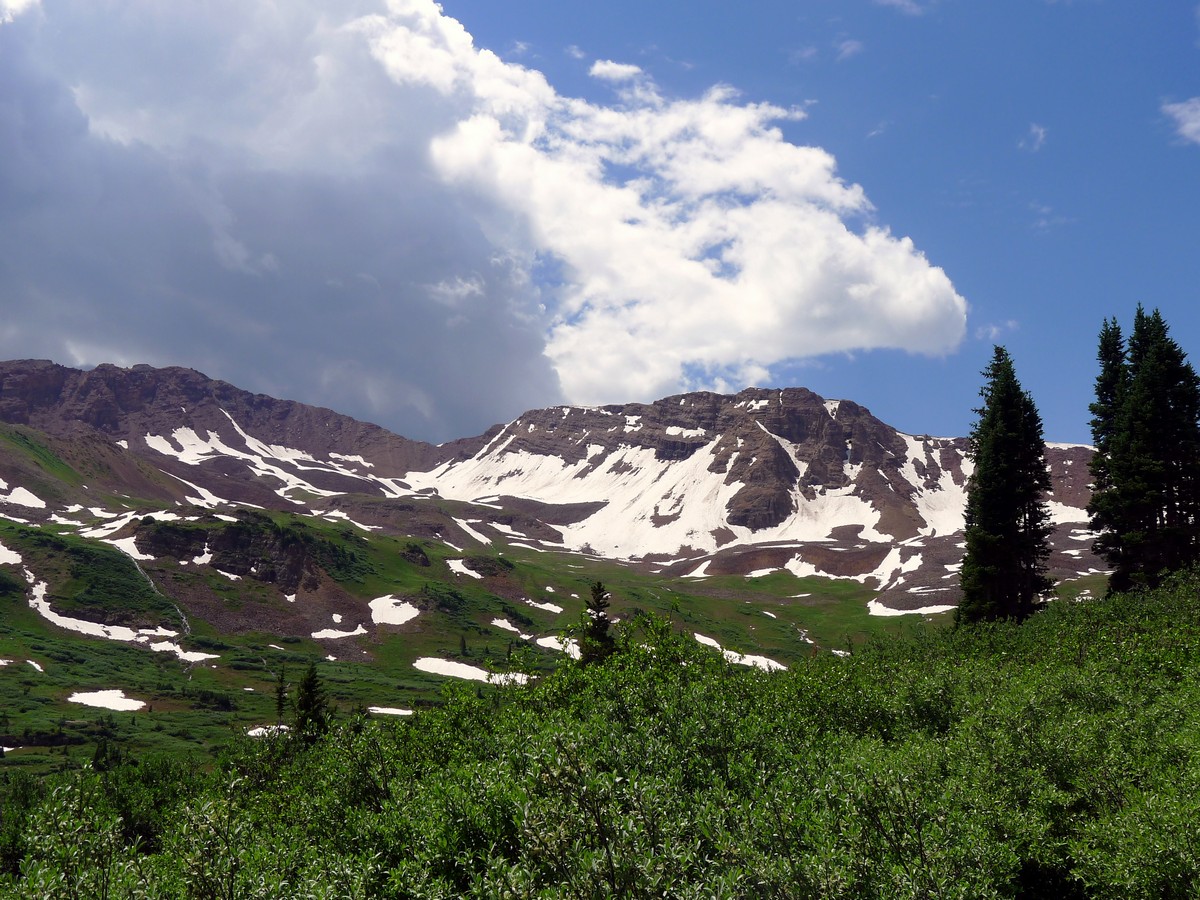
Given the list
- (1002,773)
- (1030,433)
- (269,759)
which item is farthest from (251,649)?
(1002,773)

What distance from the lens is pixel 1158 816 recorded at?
18.6m

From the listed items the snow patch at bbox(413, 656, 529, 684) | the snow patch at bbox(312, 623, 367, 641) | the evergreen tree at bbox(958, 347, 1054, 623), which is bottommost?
the snow patch at bbox(413, 656, 529, 684)

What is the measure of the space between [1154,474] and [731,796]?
208ft

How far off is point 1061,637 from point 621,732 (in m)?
32.1

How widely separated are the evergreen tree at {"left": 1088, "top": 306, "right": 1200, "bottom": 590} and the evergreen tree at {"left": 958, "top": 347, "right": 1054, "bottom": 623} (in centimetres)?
600

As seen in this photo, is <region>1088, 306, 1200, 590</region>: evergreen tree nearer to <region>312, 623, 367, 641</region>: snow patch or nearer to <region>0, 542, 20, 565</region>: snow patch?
<region>312, 623, 367, 641</region>: snow patch

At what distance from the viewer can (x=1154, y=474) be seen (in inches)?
2473

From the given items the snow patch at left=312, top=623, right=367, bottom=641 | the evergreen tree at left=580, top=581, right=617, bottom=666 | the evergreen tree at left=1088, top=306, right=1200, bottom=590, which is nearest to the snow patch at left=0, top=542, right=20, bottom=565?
the snow patch at left=312, top=623, right=367, bottom=641

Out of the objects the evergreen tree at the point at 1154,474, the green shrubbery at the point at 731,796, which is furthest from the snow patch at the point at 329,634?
the evergreen tree at the point at 1154,474

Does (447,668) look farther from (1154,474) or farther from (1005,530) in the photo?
(1154,474)

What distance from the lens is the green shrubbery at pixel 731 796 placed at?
1482cm

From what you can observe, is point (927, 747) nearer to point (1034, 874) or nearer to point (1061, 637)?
point (1034, 874)

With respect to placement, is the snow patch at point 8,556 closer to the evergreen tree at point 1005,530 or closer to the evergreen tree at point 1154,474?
the evergreen tree at point 1005,530

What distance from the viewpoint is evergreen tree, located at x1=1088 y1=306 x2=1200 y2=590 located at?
6262 cm
